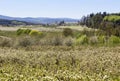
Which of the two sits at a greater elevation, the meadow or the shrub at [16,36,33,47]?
the meadow

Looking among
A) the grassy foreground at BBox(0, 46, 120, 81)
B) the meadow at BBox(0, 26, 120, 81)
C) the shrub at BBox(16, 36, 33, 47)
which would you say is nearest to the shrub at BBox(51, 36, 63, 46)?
the meadow at BBox(0, 26, 120, 81)

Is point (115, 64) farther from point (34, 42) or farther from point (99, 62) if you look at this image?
point (34, 42)

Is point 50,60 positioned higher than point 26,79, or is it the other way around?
point 26,79

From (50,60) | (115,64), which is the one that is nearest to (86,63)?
(115,64)

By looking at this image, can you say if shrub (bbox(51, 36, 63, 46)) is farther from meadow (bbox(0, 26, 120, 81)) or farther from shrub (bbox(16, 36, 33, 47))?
shrub (bbox(16, 36, 33, 47))

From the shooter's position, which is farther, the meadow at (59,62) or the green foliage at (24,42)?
the green foliage at (24,42)

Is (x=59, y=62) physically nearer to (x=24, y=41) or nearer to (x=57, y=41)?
(x=24, y=41)

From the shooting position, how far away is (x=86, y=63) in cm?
1720

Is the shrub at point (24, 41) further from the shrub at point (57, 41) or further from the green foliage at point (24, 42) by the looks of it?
the shrub at point (57, 41)

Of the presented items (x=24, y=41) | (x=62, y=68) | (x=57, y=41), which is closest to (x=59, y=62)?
(x=62, y=68)

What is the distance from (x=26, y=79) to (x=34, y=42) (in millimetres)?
32735

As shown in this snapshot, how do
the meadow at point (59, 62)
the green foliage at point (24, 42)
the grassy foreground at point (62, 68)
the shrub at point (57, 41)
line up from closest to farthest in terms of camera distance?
1. the grassy foreground at point (62, 68)
2. the meadow at point (59, 62)
3. the green foliage at point (24, 42)
4. the shrub at point (57, 41)

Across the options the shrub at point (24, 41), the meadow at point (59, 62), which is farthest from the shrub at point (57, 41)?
the shrub at point (24, 41)

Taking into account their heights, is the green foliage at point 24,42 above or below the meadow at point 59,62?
below
